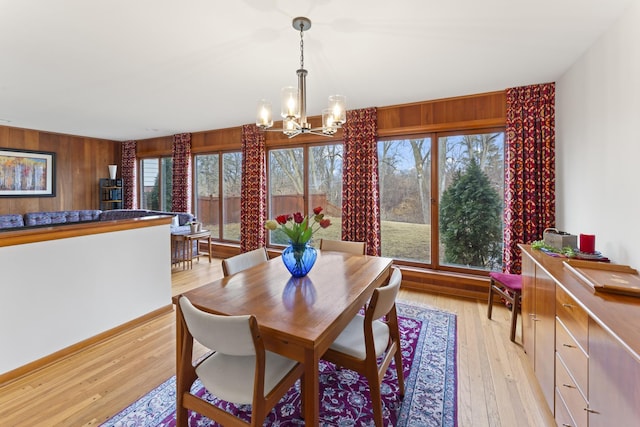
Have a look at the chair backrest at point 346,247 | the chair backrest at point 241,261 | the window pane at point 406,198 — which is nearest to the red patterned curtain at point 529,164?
the window pane at point 406,198

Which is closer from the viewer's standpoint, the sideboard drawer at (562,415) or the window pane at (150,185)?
the sideboard drawer at (562,415)

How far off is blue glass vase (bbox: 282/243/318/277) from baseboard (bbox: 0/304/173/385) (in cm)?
193

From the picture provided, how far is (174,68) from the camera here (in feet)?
9.08

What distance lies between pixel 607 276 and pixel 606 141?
1.20 meters

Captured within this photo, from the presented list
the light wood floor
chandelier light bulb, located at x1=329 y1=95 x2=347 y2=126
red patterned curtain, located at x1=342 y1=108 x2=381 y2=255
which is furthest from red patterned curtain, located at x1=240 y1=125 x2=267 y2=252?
chandelier light bulb, located at x1=329 y1=95 x2=347 y2=126

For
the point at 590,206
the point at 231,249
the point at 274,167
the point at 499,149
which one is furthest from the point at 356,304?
the point at 231,249

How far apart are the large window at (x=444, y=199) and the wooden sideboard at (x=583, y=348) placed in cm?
174

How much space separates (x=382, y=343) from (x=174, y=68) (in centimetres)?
302

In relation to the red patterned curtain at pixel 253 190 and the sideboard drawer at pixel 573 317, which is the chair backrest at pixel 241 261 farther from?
the red patterned curtain at pixel 253 190

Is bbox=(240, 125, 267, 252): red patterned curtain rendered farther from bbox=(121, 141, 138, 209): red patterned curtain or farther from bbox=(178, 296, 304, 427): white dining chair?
bbox=(178, 296, 304, 427): white dining chair

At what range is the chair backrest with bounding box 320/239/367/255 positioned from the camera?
2.69 meters

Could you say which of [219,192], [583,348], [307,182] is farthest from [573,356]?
[219,192]

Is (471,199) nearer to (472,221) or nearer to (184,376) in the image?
(472,221)

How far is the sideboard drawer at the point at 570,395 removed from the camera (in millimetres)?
1241
